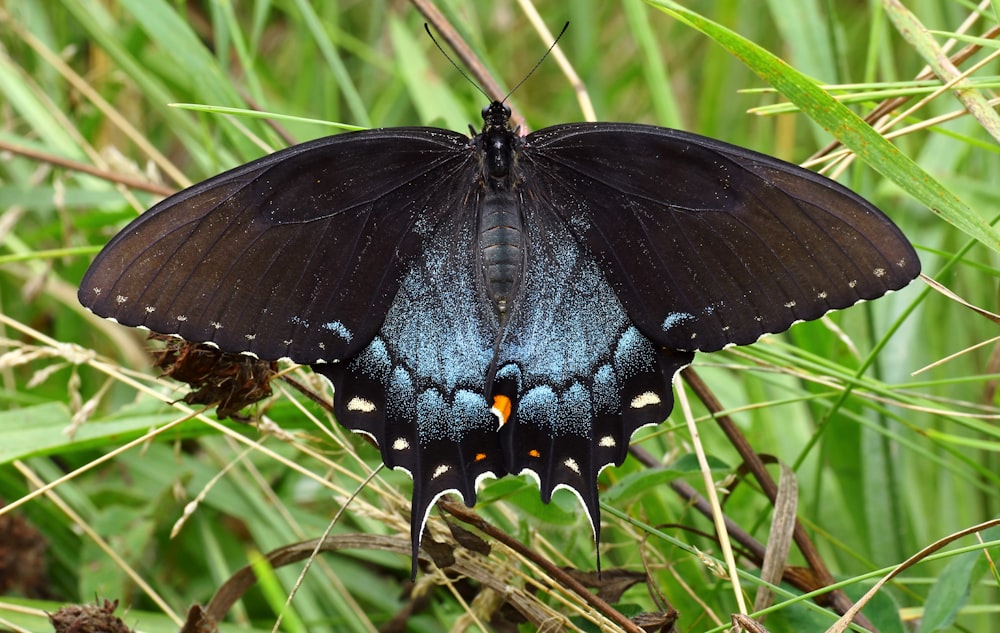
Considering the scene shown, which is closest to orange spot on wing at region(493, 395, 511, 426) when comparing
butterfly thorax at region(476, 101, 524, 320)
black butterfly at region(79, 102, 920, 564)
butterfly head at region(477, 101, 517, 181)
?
black butterfly at region(79, 102, 920, 564)

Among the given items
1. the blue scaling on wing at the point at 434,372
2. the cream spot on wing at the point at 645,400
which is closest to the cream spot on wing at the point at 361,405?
the blue scaling on wing at the point at 434,372

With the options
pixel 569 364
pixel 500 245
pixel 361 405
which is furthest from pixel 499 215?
pixel 361 405

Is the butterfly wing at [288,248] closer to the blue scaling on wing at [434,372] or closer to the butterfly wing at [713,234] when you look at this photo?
the blue scaling on wing at [434,372]

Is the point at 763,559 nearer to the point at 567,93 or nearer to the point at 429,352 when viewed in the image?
the point at 429,352

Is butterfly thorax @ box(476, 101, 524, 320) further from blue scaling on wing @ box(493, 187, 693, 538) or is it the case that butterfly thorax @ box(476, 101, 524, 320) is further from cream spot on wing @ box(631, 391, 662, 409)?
cream spot on wing @ box(631, 391, 662, 409)

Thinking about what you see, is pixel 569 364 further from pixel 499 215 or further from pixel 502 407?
pixel 499 215
